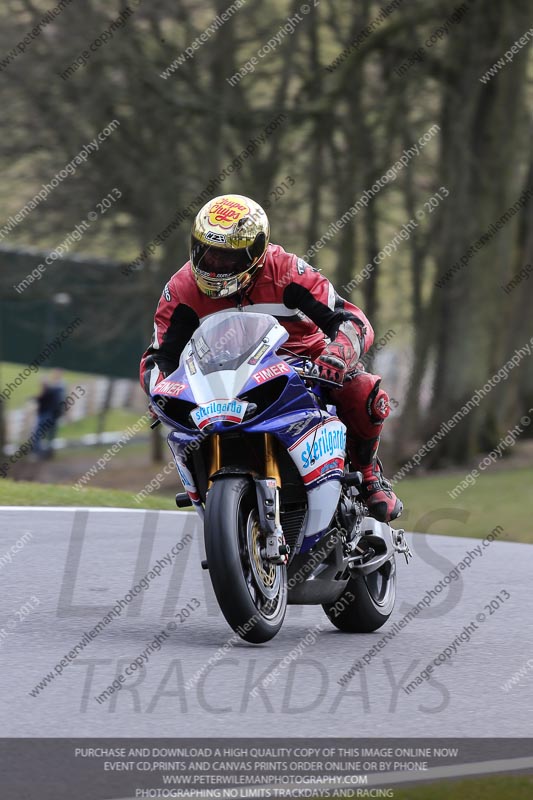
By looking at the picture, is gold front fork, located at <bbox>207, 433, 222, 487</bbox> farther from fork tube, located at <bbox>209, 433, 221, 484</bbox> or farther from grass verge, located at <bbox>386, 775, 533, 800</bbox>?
grass verge, located at <bbox>386, 775, 533, 800</bbox>

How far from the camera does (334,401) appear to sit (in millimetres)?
6957

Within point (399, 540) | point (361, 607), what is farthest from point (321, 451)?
point (399, 540)

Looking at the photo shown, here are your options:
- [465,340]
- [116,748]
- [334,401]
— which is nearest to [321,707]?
[116,748]

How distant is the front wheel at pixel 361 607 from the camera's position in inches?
274

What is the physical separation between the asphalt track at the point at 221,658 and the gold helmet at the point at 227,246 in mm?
1165

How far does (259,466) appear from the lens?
20.7 feet

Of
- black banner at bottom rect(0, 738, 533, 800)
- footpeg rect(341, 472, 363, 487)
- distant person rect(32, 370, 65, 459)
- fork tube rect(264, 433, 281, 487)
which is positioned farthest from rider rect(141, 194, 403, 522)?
distant person rect(32, 370, 65, 459)

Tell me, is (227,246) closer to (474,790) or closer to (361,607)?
(361,607)

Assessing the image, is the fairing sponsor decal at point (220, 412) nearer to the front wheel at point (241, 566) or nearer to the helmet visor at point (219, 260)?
the front wheel at point (241, 566)

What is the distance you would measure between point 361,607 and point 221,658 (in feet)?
3.61

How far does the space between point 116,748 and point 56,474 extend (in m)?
25.7

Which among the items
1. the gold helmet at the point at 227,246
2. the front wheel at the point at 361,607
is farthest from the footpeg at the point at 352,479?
the gold helmet at the point at 227,246

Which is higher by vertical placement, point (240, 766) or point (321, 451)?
point (240, 766)

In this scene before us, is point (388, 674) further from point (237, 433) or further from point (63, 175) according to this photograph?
point (63, 175)
